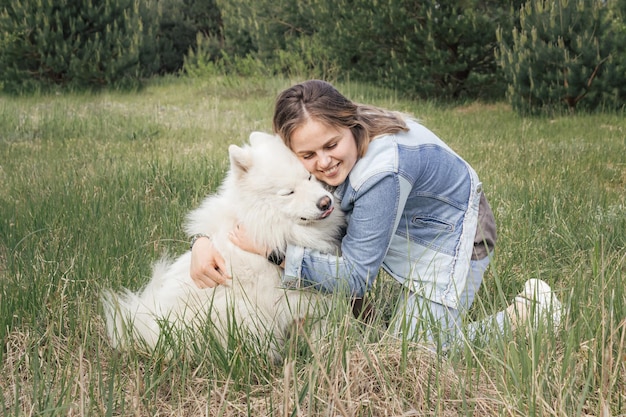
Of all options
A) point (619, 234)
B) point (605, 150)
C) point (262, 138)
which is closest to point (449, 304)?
point (262, 138)

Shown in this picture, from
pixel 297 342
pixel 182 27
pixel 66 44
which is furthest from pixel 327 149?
pixel 182 27

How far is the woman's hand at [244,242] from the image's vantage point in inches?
104

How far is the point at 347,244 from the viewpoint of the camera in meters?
2.64

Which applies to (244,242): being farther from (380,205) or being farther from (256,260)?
(380,205)

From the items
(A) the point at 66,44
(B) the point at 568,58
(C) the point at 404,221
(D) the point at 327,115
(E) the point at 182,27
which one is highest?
(D) the point at 327,115

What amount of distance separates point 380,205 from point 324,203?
0.77ft

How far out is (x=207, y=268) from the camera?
8.56 ft

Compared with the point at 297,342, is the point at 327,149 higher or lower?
higher

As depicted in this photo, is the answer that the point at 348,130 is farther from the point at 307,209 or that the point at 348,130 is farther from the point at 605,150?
the point at 605,150

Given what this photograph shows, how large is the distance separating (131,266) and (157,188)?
1830 millimetres

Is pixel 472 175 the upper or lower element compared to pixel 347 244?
upper

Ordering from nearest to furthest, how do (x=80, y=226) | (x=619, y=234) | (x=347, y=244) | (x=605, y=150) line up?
(x=347, y=244) < (x=619, y=234) < (x=80, y=226) < (x=605, y=150)

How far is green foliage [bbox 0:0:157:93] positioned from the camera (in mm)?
12969

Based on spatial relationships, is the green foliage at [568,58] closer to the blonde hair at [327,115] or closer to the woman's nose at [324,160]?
the blonde hair at [327,115]
